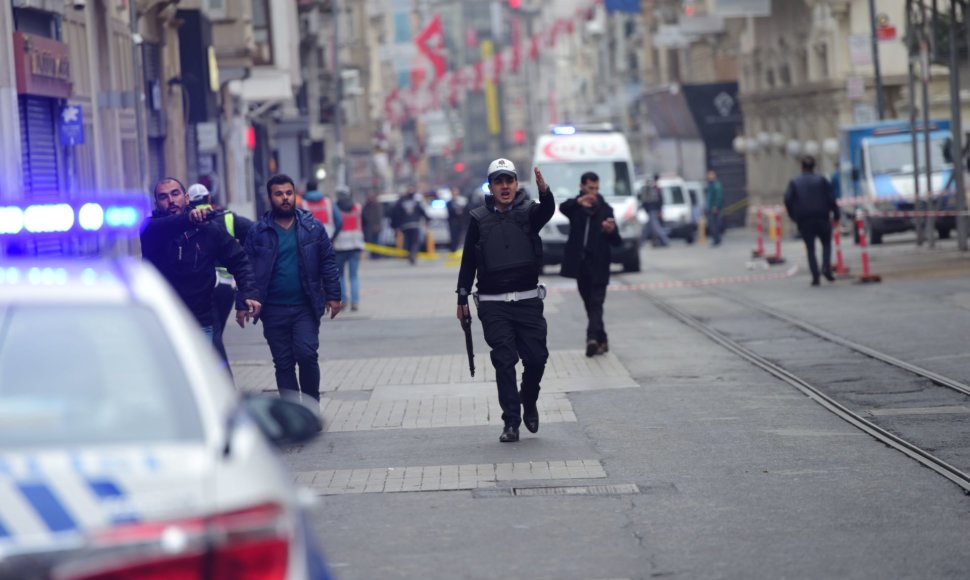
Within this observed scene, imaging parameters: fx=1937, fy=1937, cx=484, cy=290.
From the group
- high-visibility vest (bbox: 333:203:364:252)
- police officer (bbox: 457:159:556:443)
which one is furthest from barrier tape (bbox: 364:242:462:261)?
police officer (bbox: 457:159:556:443)

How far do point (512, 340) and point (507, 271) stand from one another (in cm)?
42

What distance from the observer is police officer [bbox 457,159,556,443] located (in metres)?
11.8

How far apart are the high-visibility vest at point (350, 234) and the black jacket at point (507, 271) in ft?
44.3

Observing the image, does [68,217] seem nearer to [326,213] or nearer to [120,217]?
[120,217]

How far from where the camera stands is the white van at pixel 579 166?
35719 millimetres

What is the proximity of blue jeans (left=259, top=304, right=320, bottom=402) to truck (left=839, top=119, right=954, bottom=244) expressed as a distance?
27.8m

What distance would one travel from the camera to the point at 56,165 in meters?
23.8

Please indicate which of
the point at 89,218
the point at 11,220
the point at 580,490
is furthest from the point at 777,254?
the point at 11,220

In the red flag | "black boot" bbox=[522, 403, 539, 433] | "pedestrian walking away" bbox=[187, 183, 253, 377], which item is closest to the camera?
"black boot" bbox=[522, 403, 539, 433]

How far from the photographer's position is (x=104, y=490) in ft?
13.5

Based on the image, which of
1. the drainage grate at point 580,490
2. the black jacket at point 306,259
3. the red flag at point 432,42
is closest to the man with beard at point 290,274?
the black jacket at point 306,259

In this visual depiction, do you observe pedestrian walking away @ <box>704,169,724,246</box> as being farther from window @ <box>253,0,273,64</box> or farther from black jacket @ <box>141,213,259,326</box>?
A: black jacket @ <box>141,213,259,326</box>

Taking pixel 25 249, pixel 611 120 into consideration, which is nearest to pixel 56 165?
pixel 25 249

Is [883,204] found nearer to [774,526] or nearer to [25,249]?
[774,526]
